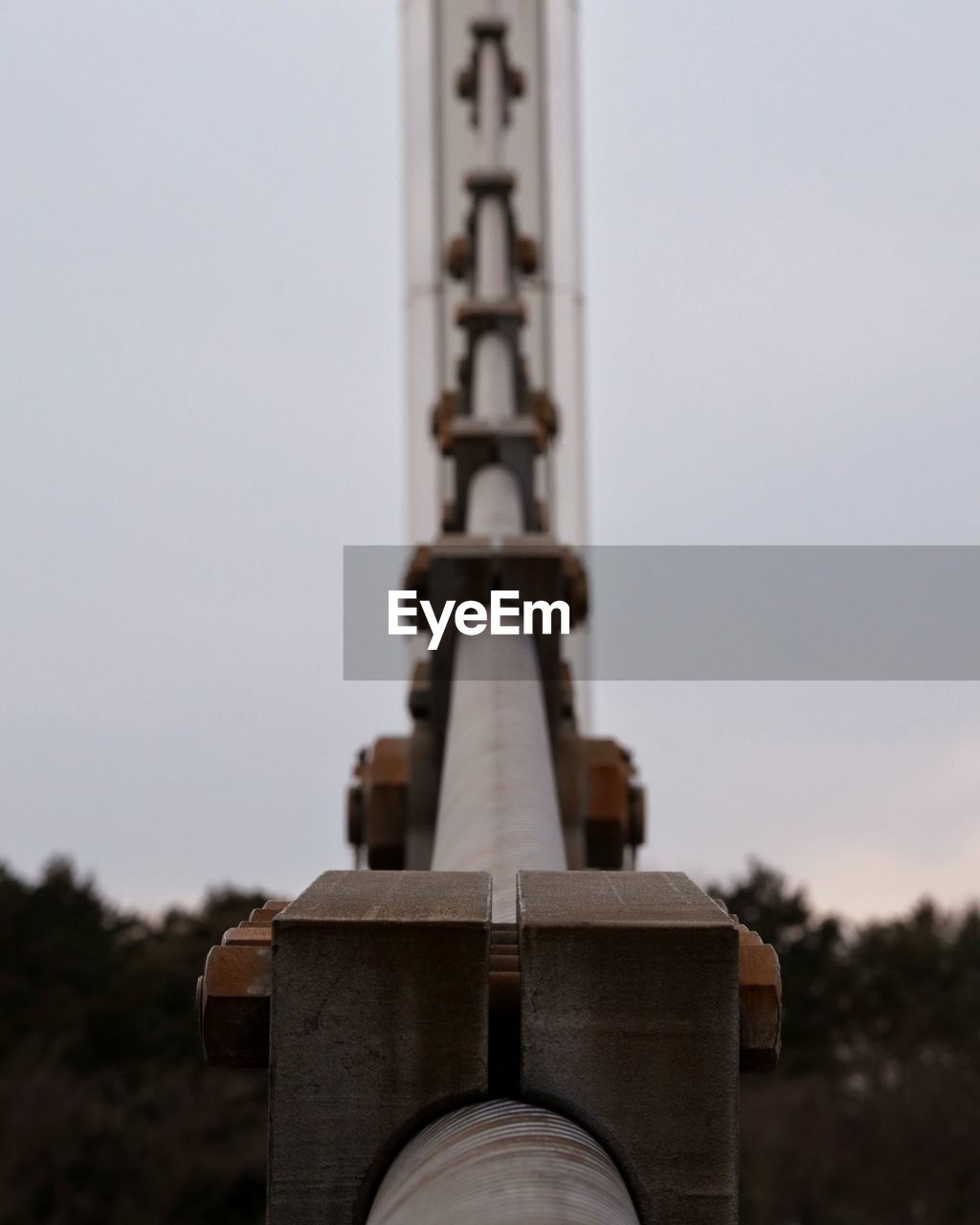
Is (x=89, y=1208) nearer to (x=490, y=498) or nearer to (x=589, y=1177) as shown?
(x=490, y=498)

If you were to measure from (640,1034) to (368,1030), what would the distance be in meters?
0.25

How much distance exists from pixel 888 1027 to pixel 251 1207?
14682 millimetres

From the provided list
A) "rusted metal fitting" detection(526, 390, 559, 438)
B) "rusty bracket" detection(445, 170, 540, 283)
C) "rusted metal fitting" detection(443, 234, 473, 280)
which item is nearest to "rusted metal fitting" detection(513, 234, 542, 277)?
"rusty bracket" detection(445, 170, 540, 283)

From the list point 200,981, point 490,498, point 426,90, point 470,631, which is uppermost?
point 426,90

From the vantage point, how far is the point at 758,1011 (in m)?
1.53

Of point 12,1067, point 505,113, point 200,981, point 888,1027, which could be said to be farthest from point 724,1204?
point 888,1027

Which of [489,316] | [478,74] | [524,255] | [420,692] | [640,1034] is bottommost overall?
[640,1034]

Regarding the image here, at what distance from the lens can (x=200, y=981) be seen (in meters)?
1.62

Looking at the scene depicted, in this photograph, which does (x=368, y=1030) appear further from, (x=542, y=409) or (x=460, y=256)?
(x=460, y=256)

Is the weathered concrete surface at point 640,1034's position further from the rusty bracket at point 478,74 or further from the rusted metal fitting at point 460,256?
the rusty bracket at point 478,74

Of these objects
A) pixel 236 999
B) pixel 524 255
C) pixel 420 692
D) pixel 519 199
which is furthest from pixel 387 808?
pixel 519 199

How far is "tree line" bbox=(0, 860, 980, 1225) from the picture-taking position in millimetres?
22453

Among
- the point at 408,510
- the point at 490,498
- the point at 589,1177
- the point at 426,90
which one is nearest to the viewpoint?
the point at 589,1177

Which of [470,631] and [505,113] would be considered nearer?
[470,631]
